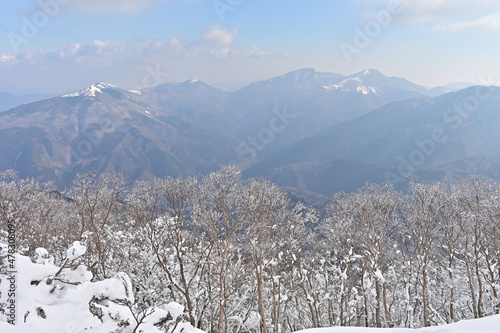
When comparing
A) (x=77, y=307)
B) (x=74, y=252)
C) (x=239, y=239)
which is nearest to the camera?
(x=77, y=307)

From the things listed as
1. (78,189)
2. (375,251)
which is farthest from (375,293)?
(78,189)

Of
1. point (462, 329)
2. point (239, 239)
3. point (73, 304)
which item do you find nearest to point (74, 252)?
point (73, 304)

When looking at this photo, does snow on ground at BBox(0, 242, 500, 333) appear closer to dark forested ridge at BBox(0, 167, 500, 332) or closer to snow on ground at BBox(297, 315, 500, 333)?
snow on ground at BBox(297, 315, 500, 333)

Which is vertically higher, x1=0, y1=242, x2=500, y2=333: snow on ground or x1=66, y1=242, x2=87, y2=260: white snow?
x1=66, y1=242, x2=87, y2=260: white snow

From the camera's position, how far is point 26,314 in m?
7.58

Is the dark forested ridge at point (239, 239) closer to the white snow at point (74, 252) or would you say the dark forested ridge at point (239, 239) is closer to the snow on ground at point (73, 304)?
the snow on ground at point (73, 304)

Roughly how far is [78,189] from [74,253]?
64.4 feet

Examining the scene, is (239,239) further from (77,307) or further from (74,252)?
(77,307)

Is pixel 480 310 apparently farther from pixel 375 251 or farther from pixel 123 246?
pixel 123 246

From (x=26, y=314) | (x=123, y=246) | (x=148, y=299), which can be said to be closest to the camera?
(x=26, y=314)

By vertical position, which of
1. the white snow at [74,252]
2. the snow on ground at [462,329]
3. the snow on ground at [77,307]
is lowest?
the snow on ground at [462,329]

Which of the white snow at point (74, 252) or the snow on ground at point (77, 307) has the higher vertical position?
the white snow at point (74, 252)

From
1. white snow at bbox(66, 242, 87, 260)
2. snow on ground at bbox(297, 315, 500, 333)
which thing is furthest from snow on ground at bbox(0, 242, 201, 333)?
snow on ground at bbox(297, 315, 500, 333)

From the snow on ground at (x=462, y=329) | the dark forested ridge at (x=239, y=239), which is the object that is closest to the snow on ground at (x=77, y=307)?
the snow on ground at (x=462, y=329)
